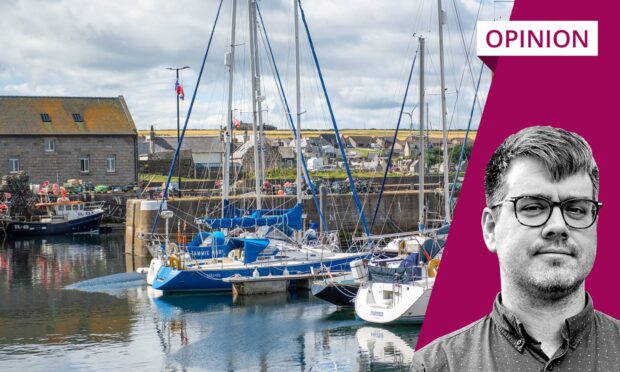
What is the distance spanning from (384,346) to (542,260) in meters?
18.8

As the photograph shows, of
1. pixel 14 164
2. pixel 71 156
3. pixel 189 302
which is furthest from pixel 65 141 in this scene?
pixel 189 302

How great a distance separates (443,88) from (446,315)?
27891 millimetres

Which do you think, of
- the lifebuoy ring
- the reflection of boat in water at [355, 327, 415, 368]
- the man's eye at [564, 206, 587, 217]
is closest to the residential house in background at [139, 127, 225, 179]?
the lifebuoy ring

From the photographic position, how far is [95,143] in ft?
215

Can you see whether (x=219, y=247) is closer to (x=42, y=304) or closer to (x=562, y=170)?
(x=42, y=304)

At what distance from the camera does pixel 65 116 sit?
6675cm

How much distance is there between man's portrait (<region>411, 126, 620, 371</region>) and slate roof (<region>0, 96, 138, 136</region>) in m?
64.6

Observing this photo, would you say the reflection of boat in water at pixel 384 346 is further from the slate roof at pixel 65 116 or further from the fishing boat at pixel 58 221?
the slate roof at pixel 65 116

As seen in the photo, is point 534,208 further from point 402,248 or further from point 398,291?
point 402,248

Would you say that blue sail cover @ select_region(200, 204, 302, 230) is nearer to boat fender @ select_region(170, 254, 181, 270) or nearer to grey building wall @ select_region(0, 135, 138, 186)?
boat fender @ select_region(170, 254, 181, 270)

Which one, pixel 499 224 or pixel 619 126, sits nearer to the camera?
pixel 499 224

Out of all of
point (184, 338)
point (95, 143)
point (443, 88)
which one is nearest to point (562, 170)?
point (184, 338)

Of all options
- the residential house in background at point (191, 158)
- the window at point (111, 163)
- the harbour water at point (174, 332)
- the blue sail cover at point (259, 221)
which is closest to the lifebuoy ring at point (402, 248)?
the harbour water at point (174, 332)

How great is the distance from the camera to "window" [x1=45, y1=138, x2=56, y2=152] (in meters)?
64.8
